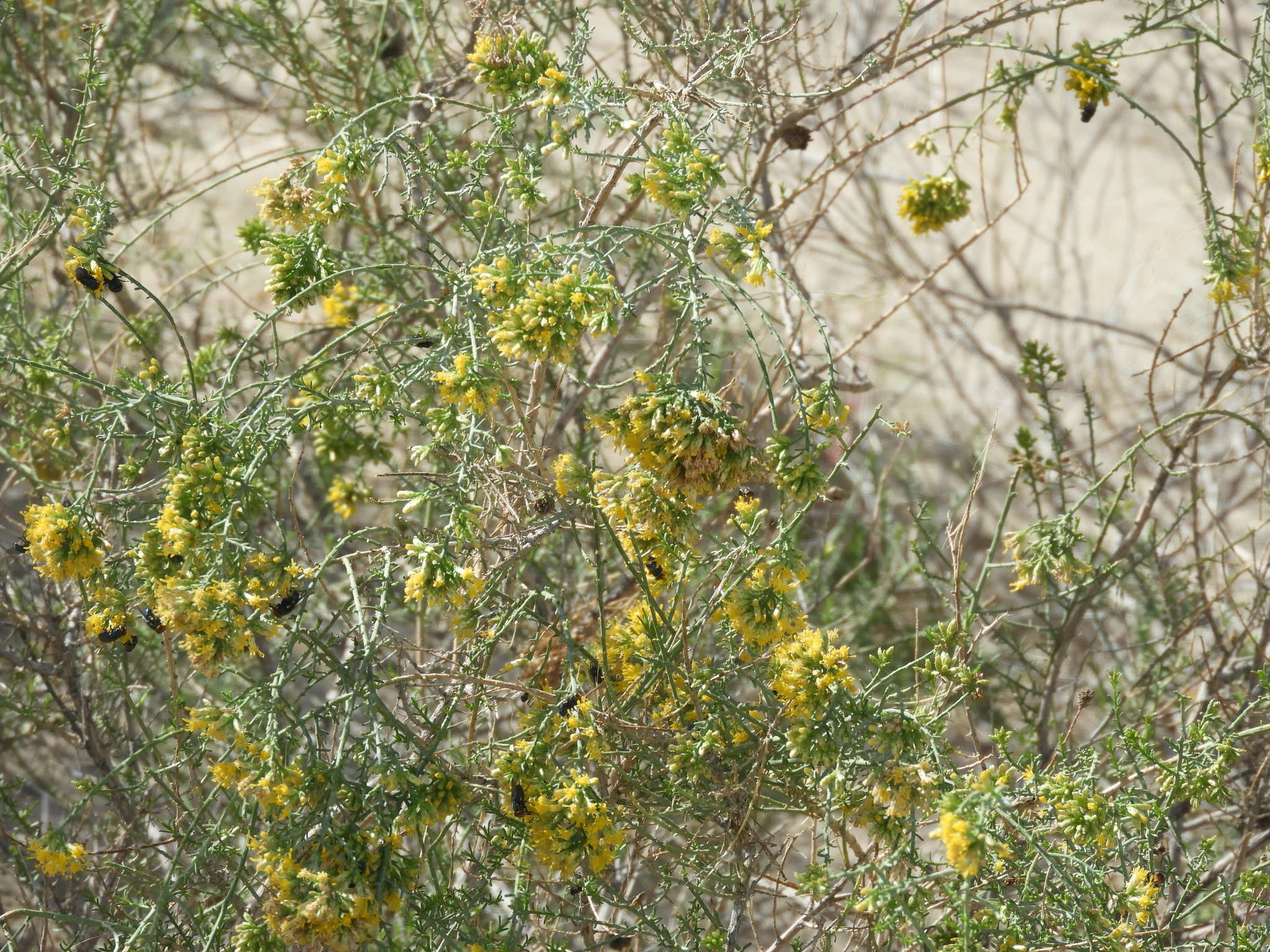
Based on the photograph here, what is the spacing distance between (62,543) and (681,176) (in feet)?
3.29

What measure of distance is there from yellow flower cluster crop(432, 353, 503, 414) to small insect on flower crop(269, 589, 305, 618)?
36 cm

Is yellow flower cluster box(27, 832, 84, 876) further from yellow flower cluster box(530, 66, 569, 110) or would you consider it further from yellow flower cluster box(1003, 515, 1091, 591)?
yellow flower cluster box(1003, 515, 1091, 591)

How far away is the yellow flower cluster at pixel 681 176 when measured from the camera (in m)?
1.56

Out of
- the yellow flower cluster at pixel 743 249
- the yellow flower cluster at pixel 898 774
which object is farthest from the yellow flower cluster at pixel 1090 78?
the yellow flower cluster at pixel 898 774

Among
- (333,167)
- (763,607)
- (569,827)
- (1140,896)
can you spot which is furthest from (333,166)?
(1140,896)

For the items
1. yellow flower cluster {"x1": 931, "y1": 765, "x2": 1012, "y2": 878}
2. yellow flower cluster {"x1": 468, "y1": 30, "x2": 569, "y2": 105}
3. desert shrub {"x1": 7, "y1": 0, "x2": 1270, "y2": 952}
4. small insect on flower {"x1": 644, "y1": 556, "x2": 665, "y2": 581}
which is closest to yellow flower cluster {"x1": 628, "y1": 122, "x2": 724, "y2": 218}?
desert shrub {"x1": 7, "y1": 0, "x2": 1270, "y2": 952}

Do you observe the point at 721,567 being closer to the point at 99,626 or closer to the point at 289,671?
the point at 289,671

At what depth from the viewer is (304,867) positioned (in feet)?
4.99

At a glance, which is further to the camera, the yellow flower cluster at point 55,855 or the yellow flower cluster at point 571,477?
the yellow flower cluster at point 571,477

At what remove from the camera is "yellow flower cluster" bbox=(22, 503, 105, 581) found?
1.58 metres

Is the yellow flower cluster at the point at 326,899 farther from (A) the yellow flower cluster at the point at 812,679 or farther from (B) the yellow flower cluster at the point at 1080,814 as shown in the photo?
(B) the yellow flower cluster at the point at 1080,814

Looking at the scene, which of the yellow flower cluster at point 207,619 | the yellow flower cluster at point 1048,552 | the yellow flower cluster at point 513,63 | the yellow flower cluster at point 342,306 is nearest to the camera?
the yellow flower cluster at point 207,619

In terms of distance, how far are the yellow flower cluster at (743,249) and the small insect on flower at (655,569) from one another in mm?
500

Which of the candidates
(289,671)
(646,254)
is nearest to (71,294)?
(646,254)
